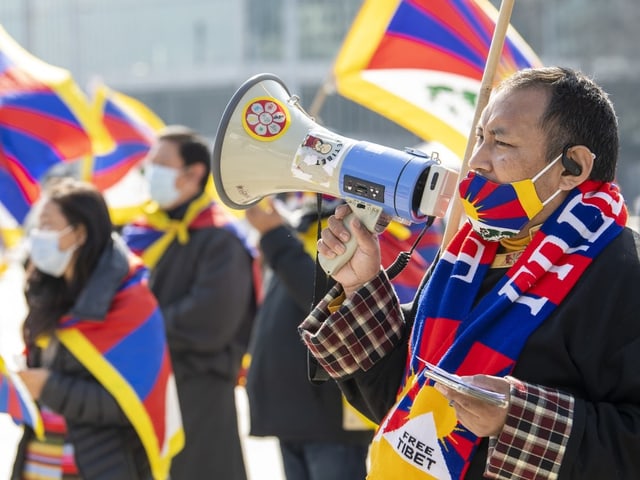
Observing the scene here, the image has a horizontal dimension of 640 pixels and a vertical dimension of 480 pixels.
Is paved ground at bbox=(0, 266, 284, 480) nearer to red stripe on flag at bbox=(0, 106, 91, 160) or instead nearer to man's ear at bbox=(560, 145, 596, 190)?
red stripe on flag at bbox=(0, 106, 91, 160)

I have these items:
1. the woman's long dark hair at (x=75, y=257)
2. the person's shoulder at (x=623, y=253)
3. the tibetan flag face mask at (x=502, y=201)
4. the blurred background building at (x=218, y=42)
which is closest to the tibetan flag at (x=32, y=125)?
the woman's long dark hair at (x=75, y=257)

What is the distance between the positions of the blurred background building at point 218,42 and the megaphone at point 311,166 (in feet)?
125

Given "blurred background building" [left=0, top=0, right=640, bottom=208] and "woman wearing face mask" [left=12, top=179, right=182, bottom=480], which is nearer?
"woman wearing face mask" [left=12, top=179, right=182, bottom=480]

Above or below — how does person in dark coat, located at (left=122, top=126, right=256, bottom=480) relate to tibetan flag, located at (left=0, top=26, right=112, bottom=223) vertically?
below

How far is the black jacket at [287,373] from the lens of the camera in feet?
12.7

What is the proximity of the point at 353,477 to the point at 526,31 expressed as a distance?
128ft

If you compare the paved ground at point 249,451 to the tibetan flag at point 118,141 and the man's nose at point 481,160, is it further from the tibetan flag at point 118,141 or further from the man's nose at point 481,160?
the man's nose at point 481,160

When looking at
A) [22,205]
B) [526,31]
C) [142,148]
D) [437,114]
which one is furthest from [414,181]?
[526,31]

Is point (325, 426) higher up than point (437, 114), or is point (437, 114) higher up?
point (437, 114)

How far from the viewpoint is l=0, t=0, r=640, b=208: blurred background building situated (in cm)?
4156

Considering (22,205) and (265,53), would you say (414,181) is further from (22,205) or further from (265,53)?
(265,53)

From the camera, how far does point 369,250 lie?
2.27 metres

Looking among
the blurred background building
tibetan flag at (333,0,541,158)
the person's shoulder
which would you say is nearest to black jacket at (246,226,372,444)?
tibetan flag at (333,0,541,158)

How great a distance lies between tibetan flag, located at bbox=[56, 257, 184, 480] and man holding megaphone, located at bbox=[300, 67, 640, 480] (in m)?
1.71
